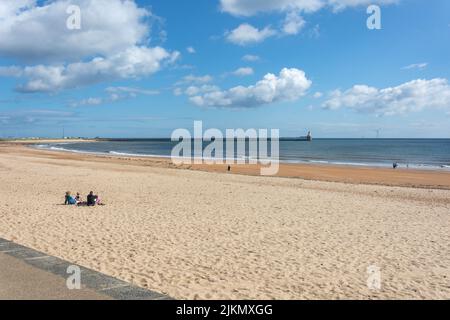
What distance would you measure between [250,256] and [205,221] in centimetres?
324

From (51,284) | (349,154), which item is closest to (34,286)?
(51,284)

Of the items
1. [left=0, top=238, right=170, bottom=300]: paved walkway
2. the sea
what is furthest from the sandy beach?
the sea

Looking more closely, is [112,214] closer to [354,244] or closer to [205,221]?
[205,221]

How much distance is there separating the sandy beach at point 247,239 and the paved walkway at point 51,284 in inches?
25.2

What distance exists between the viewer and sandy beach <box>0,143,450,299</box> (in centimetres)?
574

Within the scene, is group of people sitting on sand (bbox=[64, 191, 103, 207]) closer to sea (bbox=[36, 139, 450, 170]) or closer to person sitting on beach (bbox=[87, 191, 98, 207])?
person sitting on beach (bbox=[87, 191, 98, 207])

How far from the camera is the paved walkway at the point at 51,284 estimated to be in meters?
4.41

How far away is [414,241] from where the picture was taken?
867cm

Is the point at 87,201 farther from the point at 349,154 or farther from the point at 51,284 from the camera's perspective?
the point at 349,154

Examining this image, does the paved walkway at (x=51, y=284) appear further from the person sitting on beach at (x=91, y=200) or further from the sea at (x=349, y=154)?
the sea at (x=349, y=154)

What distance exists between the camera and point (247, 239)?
333 inches

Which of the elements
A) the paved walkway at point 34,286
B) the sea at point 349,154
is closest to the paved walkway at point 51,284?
the paved walkway at point 34,286

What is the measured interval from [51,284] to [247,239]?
4.50m
